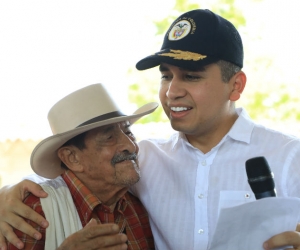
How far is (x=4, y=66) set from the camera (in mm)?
3398

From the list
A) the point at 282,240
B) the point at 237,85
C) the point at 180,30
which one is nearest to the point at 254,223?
the point at 282,240

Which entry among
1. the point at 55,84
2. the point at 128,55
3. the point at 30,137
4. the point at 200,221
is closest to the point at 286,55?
the point at 128,55

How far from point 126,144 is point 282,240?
760 mm

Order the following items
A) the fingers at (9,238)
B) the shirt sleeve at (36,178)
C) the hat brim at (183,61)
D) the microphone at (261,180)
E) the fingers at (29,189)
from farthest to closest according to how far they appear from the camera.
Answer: the shirt sleeve at (36,178)
the hat brim at (183,61)
the fingers at (29,189)
the fingers at (9,238)
the microphone at (261,180)

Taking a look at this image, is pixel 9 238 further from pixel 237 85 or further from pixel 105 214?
pixel 237 85

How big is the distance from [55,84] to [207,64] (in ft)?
5.95

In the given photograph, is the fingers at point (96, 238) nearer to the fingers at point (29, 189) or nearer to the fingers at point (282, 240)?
the fingers at point (29, 189)

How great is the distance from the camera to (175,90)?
1852 mm

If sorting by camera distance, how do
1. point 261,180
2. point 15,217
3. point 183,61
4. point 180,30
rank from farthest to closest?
point 180,30
point 183,61
point 15,217
point 261,180

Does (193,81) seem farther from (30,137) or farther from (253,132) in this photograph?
(30,137)

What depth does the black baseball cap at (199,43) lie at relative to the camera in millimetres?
1839

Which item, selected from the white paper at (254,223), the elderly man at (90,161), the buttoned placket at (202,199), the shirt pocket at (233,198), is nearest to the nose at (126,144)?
the elderly man at (90,161)

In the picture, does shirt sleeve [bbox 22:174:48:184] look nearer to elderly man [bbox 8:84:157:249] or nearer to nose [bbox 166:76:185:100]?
elderly man [bbox 8:84:157:249]

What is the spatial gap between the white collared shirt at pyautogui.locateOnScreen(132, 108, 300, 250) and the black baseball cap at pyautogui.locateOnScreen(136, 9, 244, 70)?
292mm
